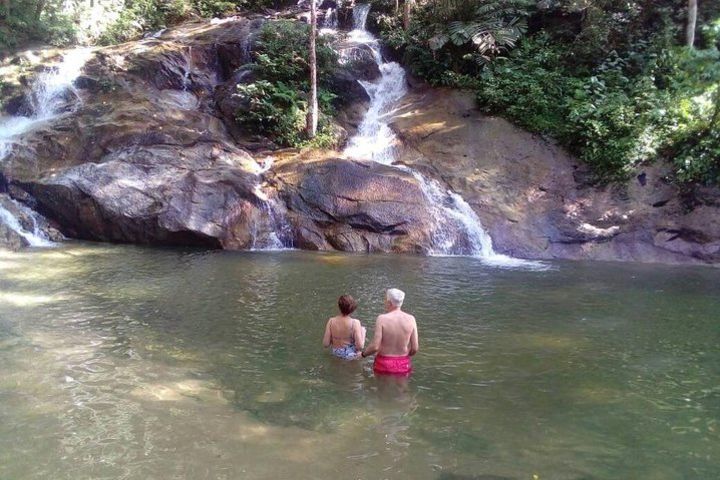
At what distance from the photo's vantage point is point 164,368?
21.4ft

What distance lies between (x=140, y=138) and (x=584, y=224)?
11910mm

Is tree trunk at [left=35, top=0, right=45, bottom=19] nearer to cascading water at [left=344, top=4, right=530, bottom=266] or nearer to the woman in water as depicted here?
cascading water at [left=344, top=4, right=530, bottom=266]

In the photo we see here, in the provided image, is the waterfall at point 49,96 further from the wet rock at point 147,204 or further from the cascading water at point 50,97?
the wet rock at point 147,204

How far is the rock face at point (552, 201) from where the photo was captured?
47.0 ft

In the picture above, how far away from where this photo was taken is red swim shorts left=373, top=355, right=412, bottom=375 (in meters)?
6.25

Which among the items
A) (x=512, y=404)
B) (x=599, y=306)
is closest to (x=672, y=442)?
(x=512, y=404)

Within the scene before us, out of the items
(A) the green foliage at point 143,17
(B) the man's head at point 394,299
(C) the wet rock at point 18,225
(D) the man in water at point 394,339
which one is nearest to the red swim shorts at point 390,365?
(D) the man in water at point 394,339

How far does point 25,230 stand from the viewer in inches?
555

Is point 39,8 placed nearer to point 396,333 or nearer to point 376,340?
point 376,340

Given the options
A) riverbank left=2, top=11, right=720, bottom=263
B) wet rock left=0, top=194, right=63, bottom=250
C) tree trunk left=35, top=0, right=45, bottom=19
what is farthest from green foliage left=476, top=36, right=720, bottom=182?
tree trunk left=35, top=0, right=45, bottom=19

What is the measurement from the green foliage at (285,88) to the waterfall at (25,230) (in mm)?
6224

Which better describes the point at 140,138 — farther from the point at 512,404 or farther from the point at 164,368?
the point at 512,404

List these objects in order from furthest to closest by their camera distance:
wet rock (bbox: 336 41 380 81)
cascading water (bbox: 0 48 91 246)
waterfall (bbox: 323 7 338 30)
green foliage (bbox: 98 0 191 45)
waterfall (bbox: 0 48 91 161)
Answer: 1. waterfall (bbox: 323 7 338 30)
2. green foliage (bbox: 98 0 191 45)
3. wet rock (bbox: 336 41 380 81)
4. waterfall (bbox: 0 48 91 161)
5. cascading water (bbox: 0 48 91 246)

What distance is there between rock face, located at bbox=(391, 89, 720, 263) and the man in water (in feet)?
29.0
